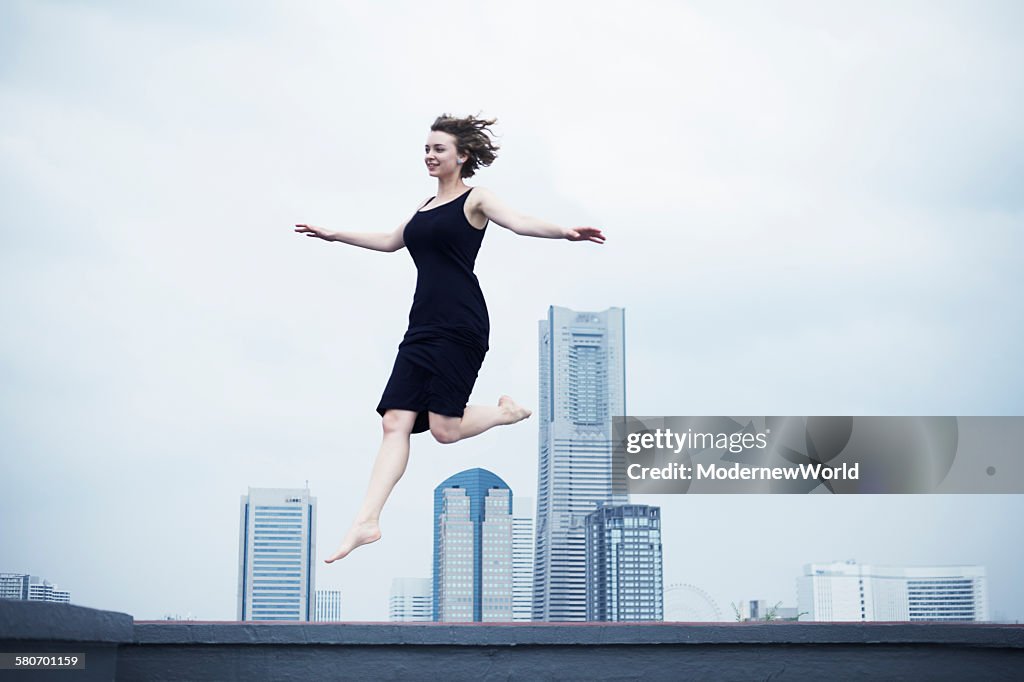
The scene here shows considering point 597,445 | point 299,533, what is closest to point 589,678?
point 597,445

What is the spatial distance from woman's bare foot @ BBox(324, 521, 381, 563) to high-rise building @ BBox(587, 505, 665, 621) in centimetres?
13592

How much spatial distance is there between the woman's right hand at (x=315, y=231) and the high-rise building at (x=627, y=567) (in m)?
136

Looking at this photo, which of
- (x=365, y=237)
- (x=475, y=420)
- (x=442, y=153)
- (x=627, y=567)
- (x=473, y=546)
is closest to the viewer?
(x=475, y=420)

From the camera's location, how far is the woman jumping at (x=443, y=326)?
5.27 meters

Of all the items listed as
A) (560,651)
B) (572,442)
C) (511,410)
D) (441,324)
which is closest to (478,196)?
(441,324)

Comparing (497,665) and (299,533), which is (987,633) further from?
(299,533)

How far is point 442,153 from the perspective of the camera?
564cm

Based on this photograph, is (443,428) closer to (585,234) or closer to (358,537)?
(358,537)

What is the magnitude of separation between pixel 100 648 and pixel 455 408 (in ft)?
6.49

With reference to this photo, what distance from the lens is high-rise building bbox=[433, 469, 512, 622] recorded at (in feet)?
541

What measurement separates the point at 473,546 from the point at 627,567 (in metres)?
35.3

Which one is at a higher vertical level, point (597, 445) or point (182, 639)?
point (597, 445)

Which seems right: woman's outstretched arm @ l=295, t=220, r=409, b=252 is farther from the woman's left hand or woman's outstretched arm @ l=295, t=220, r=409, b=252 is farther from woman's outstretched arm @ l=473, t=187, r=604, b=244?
the woman's left hand

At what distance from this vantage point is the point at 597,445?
535 ft
